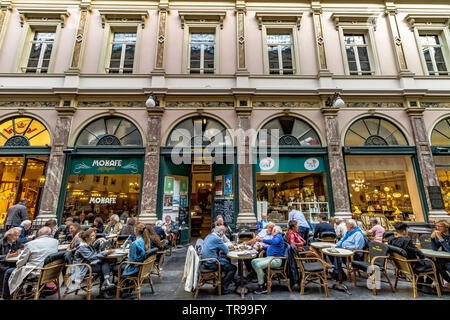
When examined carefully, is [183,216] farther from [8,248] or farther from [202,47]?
[202,47]

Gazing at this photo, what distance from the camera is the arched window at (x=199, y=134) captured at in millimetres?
9266

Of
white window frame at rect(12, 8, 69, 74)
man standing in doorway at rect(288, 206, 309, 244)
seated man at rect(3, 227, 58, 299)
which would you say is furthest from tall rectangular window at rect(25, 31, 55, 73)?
man standing in doorway at rect(288, 206, 309, 244)

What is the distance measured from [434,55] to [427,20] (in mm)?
1851

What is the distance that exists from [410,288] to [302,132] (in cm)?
632

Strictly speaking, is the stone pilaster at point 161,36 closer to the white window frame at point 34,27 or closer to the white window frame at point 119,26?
the white window frame at point 119,26

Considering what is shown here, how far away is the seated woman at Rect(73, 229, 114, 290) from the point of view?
4355 millimetres

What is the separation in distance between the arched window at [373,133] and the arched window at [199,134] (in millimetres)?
5467

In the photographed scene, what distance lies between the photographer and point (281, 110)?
9.54 m

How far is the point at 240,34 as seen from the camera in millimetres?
10180

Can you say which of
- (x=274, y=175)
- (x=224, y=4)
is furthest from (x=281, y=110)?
(x=224, y=4)

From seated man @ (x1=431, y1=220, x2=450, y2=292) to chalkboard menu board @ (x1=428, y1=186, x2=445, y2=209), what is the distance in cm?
500

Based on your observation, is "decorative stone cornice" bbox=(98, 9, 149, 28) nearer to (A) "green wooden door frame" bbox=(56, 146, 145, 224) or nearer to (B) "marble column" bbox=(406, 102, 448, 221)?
(A) "green wooden door frame" bbox=(56, 146, 145, 224)

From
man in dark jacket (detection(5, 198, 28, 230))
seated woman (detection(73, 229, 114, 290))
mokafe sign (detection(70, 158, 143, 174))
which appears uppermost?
mokafe sign (detection(70, 158, 143, 174))
